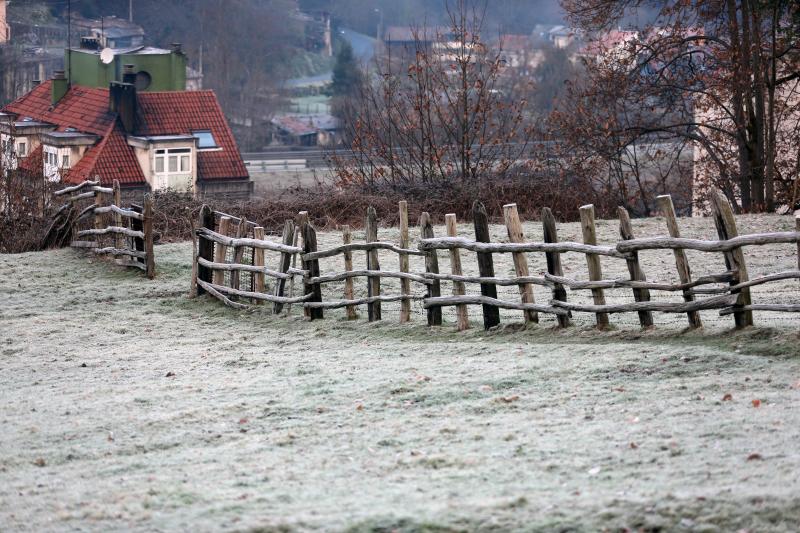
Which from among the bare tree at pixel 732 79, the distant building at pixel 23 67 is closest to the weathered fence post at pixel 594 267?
the bare tree at pixel 732 79

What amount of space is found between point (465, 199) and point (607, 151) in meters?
3.83

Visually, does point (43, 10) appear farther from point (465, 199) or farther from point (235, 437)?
point (235, 437)

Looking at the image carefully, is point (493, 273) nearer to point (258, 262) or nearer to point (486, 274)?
point (486, 274)

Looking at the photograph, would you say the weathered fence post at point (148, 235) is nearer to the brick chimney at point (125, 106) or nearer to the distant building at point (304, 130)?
the brick chimney at point (125, 106)

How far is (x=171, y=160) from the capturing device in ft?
137

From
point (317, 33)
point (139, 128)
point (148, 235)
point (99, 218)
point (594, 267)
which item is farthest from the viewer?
point (317, 33)

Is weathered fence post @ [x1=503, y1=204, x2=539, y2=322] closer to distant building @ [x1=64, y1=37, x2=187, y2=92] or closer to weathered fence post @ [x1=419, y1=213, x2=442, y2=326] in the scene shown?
weathered fence post @ [x1=419, y1=213, x2=442, y2=326]

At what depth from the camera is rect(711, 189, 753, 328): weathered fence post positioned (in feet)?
29.8

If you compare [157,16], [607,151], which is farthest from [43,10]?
[607,151]

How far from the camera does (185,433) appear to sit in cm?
791

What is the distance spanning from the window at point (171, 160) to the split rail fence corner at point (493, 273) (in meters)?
27.9

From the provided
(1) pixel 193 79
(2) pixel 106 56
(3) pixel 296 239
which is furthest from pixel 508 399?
(1) pixel 193 79

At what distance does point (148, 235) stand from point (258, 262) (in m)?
2.97

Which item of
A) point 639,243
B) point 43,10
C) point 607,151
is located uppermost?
point 43,10
